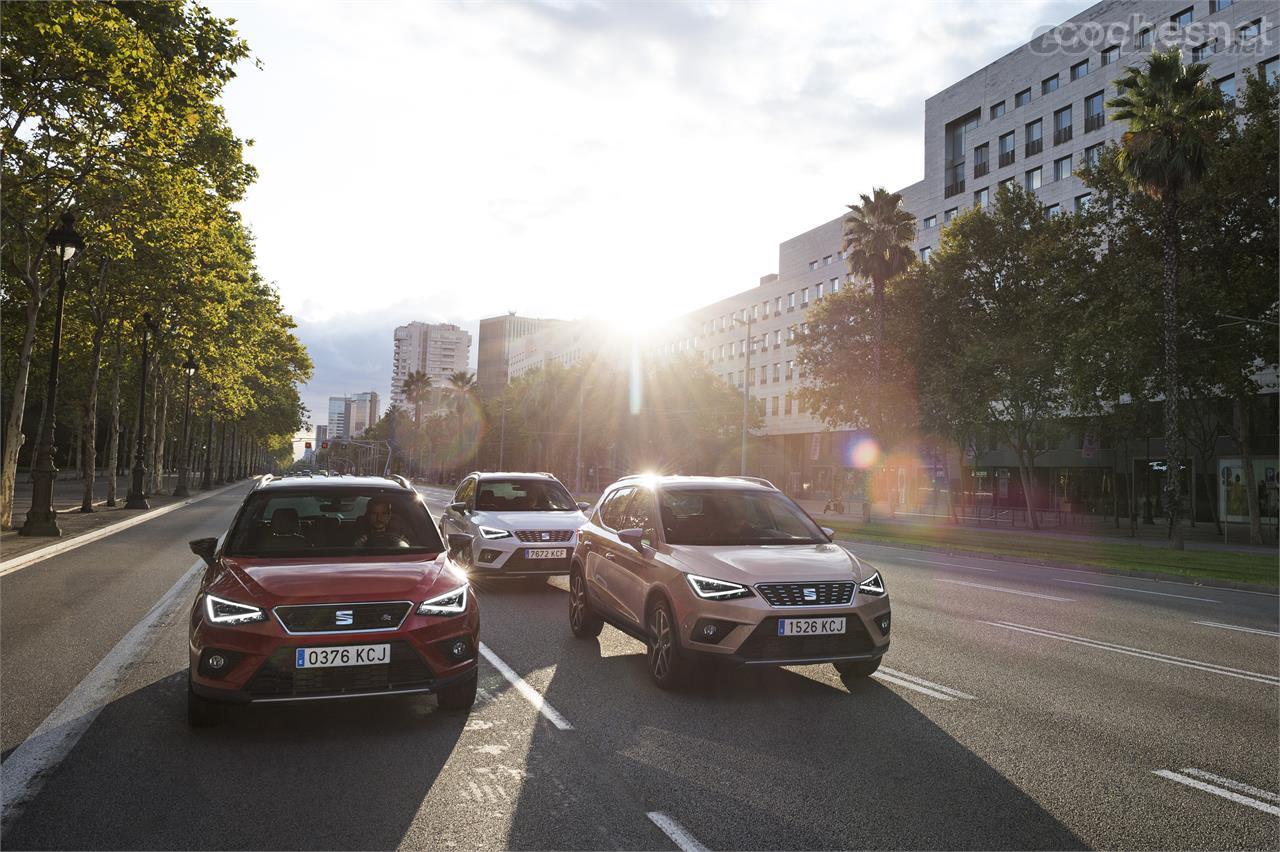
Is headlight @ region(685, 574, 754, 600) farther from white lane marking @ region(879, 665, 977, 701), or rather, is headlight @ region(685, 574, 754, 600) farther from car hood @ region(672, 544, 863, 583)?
white lane marking @ region(879, 665, 977, 701)

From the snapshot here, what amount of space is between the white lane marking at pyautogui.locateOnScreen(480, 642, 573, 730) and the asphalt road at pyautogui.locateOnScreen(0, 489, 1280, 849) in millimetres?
50

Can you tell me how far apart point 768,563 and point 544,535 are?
573 centimetres

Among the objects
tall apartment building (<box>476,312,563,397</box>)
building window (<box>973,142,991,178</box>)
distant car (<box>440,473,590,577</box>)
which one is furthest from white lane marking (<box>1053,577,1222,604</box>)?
tall apartment building (<box>476,312,563,397</box>)

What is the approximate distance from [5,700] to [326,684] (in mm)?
2587

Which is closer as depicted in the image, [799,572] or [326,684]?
[326,684]

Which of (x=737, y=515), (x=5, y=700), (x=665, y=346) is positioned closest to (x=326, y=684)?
(x=5, y=700)

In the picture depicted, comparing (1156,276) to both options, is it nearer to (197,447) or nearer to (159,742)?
(159,742)

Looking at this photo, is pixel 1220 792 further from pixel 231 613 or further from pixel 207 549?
pixel 207 549

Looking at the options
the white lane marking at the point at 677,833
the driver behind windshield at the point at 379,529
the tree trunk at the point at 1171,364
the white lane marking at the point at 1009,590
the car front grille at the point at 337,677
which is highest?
the tree trunk at the point at 1171,364

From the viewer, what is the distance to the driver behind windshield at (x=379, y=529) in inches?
253

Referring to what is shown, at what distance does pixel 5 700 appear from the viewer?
5832 millimetres

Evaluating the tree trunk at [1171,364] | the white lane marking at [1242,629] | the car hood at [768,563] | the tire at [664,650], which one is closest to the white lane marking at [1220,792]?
the car hood at [768,563]

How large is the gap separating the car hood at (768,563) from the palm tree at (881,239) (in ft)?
106

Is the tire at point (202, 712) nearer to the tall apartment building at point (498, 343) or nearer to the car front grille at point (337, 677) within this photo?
the car front grille at point (337, 677)
